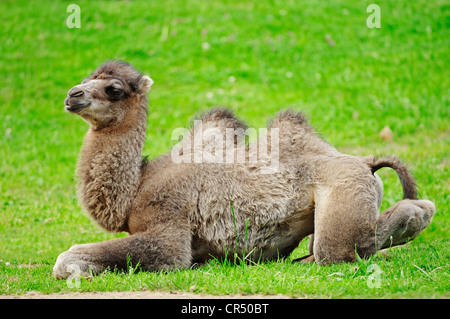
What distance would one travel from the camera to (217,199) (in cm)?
729

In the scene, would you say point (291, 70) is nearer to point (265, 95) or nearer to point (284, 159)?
point (265, 95)

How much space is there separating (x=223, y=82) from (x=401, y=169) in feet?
37.0

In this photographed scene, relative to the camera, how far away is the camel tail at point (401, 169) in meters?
7.25

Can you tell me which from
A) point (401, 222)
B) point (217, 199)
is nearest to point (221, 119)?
point (217, 199)

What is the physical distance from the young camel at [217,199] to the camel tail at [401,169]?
0.04 feet

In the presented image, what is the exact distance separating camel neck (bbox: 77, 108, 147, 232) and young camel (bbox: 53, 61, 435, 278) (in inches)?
0.5

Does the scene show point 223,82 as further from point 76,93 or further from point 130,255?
point 130,255

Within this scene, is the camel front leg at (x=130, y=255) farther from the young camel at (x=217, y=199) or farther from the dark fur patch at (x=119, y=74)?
the dark fur patch at (x=119, y=74)

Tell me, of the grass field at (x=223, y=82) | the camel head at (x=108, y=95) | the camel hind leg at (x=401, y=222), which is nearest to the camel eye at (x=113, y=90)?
the camel head at (x=108, y=95)

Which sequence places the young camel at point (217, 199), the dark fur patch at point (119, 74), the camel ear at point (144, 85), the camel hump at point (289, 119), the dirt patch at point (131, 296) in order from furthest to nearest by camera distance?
1. the camel hump at point (289, 119)
2. the camel ear at point (144, 85)
3. the dark fur patch at point (119, 74)
4. the young camel at point (217, 199)
5. the dirt patch at point (131, 296)

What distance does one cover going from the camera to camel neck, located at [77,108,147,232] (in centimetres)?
732

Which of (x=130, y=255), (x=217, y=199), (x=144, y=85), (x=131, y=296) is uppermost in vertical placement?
(x=144, y=85)

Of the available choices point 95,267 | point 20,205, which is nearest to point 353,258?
point 95,267

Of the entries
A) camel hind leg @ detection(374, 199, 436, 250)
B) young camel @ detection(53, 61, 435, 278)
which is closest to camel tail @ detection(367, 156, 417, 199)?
young camel @ detection(53, 61, 435, 278)
